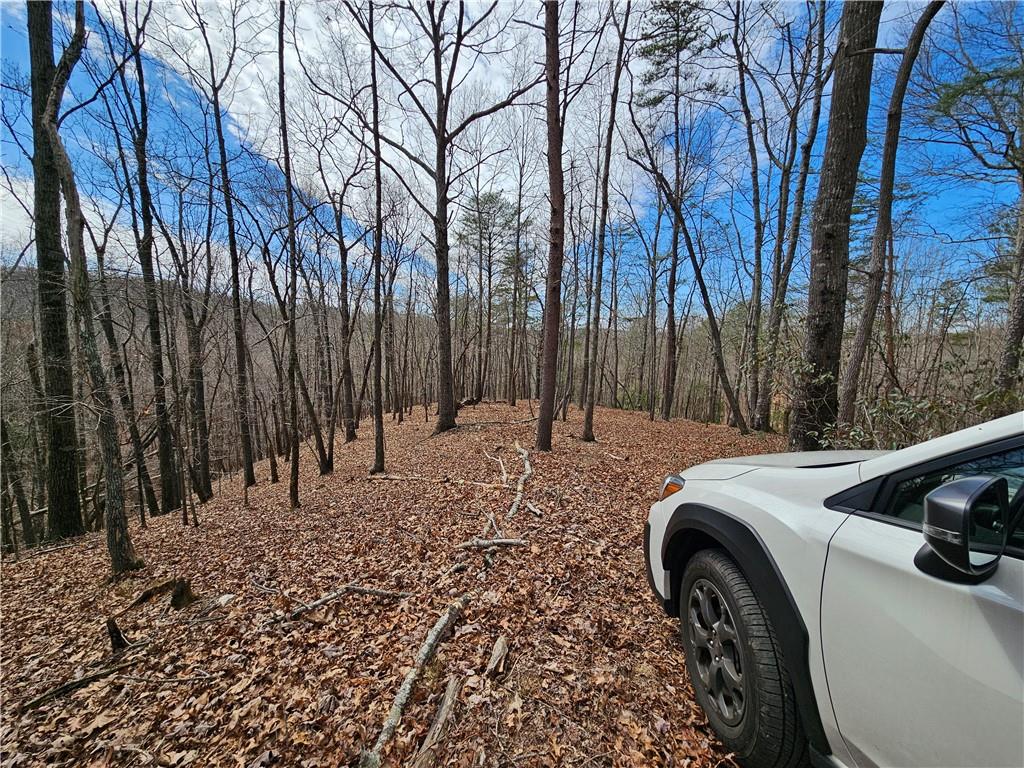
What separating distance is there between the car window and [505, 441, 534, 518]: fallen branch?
152 inches

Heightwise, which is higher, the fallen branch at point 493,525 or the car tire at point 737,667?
the car tire at point 737,667

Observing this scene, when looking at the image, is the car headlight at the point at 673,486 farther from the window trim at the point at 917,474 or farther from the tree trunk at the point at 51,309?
the tree trunk at the point at 51,309

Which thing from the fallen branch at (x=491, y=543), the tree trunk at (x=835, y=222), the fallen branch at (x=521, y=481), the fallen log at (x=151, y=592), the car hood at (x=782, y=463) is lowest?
the fallen log at (x=151, y=592)

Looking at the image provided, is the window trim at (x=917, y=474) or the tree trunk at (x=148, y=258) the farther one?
the tree trunk at (x=148, y=258)

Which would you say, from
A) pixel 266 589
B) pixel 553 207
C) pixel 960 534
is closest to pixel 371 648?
pixel 266 589

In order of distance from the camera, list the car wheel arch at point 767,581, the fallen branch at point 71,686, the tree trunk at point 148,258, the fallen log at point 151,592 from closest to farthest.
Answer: the car wheel arch at point 767,581
the fallen branch at point 71,686
the fallen log at point 151,592
the tree trunk at point 148,258

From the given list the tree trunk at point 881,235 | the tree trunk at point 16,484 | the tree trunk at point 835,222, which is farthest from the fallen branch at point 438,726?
the tree trunk at point 16,484

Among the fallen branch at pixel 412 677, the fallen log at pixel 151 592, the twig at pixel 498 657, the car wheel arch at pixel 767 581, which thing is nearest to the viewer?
the car wheel arch at pixel 767 581

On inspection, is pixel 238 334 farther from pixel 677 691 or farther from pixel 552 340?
pixel 677 691

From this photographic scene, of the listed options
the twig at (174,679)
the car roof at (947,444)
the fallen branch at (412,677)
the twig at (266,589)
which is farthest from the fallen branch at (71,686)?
the car roof at (947,444)

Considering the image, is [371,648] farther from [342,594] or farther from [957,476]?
[957,476]

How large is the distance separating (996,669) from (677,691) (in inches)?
66.8

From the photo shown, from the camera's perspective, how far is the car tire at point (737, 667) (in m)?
1.58

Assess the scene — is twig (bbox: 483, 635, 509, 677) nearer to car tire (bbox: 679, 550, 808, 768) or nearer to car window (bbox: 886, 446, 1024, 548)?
car tire (bbox: 679, 550, 808, 768)
